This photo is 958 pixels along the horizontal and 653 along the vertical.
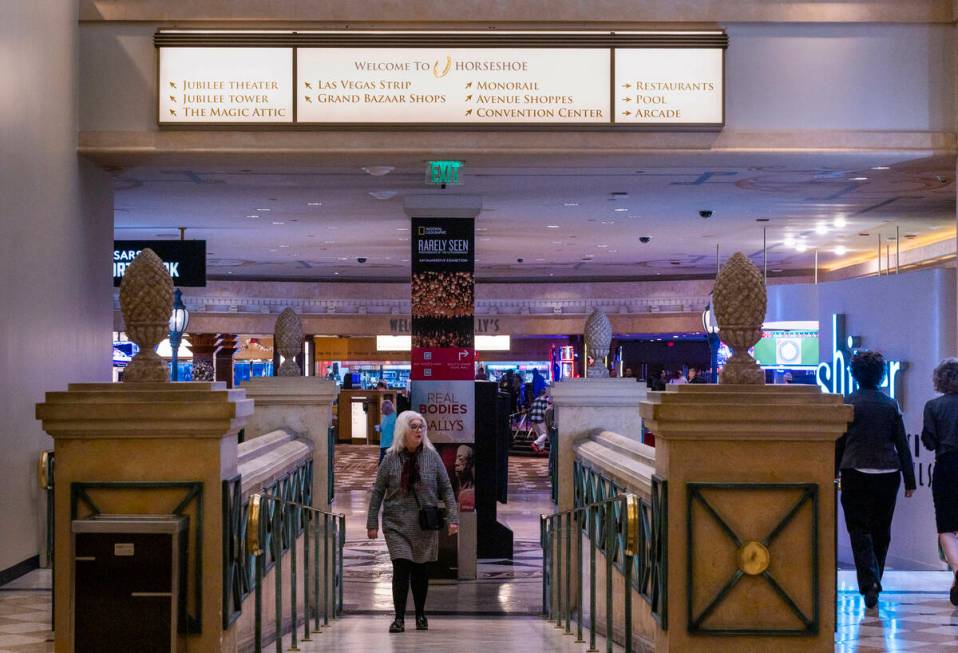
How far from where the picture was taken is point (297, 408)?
366 inches

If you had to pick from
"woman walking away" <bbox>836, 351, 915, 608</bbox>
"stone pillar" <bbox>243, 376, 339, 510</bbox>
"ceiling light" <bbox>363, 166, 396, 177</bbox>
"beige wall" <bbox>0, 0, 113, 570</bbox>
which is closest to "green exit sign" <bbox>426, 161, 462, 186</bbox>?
"ceiling light" <bbox>363, 166, 396, 177</bbox>

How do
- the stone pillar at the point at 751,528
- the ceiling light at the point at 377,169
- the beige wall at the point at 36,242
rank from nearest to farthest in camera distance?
the stone pillar at the point at 751,528, the beige wall at the point at 36,242, the ceiling light at the point at 377,169

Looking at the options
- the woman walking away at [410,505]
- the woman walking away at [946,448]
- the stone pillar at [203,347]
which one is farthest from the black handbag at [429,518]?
the stone pillar at [203,347]

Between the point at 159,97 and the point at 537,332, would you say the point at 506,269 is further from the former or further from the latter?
the point at 159,97

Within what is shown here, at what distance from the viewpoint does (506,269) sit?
25.4 metres

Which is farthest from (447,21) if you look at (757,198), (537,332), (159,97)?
(537,332)

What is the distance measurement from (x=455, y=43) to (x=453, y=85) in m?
0.33

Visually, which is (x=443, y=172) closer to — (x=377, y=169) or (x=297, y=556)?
(x=377, y=169)

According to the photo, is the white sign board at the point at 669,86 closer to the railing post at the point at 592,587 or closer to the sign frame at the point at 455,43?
the sign frame at the point at 455,43

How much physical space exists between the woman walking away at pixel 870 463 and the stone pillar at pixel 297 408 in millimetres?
3872

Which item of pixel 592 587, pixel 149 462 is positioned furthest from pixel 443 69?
pixel 149 462

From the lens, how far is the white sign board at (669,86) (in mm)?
9586

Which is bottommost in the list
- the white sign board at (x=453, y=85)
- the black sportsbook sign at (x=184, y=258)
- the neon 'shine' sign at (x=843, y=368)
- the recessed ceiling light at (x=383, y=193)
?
the neon 'shine' sign at (x=843, y=368)

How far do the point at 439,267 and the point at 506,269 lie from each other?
13.1m
